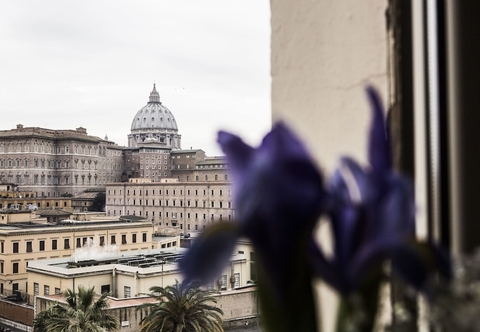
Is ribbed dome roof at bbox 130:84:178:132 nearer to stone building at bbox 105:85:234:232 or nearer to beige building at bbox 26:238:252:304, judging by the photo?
stone building at bbox 105:85:234:232

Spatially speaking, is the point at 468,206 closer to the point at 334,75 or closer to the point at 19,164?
the point at 334,75

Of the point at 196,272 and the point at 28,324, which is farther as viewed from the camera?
the point at 28,324

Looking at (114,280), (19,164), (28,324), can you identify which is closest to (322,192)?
(114,280)

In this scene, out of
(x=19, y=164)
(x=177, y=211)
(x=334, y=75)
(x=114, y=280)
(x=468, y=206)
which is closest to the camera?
(x=468, y=206)

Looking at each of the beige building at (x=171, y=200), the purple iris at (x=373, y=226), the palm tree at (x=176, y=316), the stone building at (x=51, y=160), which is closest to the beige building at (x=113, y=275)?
the palm tree at (x=176, y=316)

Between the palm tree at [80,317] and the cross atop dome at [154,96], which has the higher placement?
the cross atop dome at [154,96]

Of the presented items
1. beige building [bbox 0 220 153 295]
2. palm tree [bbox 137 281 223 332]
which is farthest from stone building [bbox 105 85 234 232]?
palm tree [bbox 137 281 223 332]

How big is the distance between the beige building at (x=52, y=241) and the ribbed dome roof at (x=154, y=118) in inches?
1328

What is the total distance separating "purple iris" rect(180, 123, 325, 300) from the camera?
0.34 meters

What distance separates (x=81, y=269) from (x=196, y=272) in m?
11.4

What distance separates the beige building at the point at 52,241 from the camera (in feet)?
47.1

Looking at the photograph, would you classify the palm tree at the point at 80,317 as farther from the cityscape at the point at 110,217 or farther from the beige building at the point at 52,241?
the beige building at the point at 52,241

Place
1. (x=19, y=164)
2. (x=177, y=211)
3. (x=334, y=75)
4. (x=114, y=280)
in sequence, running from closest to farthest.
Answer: (x=334, y=75) → (x=114, y=280) → (x=177, y=211) → (x=19, y=164)

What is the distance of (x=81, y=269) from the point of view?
36.6 ft
